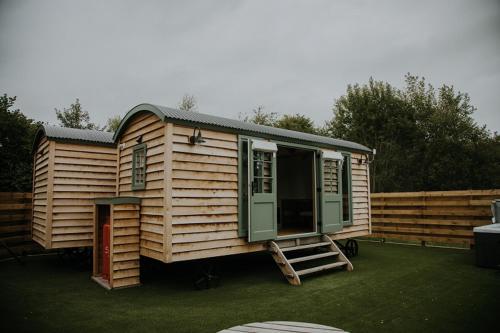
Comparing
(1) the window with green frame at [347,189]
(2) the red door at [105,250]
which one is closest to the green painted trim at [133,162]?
(2) the red door at [105,250]

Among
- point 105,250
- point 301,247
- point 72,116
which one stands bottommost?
point 301,247

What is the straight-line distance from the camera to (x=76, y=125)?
981 inches

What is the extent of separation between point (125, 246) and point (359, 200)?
6.06m

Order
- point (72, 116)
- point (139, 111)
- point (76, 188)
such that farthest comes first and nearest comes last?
point (72, 116)
point (76, 188)
point (139, 111)

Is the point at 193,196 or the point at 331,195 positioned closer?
the point at 193,196

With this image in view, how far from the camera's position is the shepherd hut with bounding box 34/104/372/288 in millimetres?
5016

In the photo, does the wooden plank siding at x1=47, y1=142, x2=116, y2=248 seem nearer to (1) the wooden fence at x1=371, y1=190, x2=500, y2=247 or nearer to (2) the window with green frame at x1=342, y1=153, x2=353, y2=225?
(2) the window with green frame at x1=342, y1=153, x2=353, y2=225

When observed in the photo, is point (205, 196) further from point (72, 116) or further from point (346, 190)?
point (72, 116)

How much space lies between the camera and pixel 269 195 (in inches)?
239

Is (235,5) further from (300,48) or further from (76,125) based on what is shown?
(76,125)

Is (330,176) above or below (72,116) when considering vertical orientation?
below

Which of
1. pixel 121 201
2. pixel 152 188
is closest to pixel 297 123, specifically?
pixel 152 188

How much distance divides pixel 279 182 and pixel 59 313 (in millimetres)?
7376

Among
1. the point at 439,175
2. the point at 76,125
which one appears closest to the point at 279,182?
the point at 439,175
